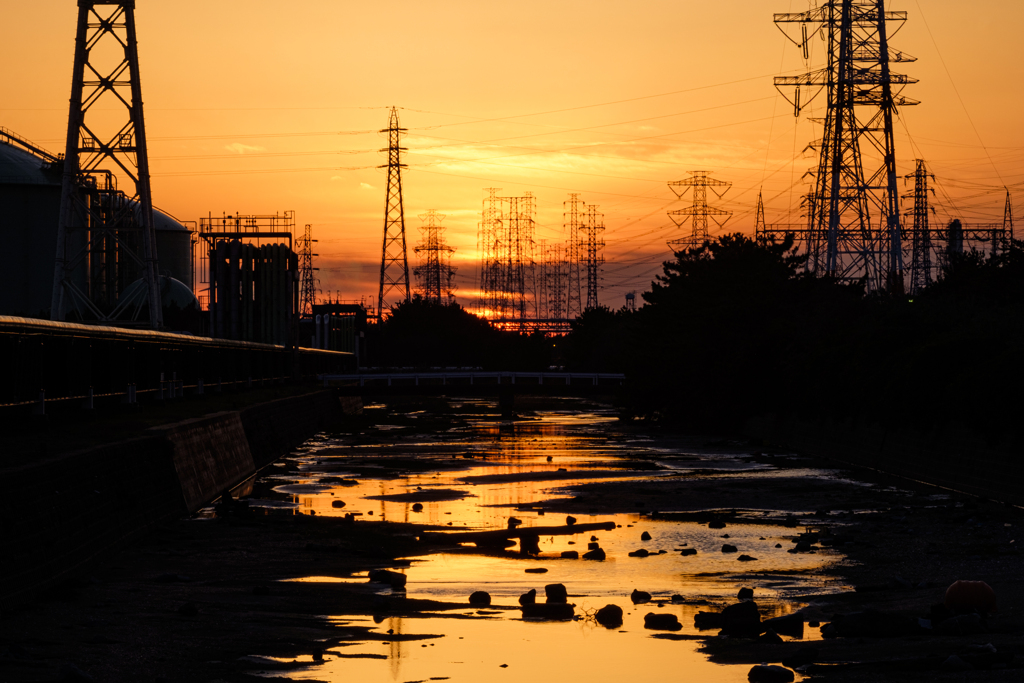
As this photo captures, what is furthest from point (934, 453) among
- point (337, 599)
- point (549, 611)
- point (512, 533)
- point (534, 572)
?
point (337, 599)

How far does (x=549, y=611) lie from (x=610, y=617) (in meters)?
1.01

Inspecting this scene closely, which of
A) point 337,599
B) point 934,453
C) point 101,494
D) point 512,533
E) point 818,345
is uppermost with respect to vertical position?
point 818,345

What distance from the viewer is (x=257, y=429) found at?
48875 millimetres

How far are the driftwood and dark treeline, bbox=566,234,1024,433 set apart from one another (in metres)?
12.5

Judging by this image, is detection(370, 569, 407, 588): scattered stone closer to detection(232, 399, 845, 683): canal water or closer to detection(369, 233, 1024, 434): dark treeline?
detection(232, 399, 845, 683): canal water

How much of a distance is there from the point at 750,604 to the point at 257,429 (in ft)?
114

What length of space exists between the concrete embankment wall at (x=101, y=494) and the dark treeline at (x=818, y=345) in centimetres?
2157

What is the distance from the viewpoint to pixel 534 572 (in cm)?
2159

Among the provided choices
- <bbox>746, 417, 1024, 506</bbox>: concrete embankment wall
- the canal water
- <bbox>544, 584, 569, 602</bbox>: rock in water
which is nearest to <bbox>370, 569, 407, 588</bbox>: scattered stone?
the canal water

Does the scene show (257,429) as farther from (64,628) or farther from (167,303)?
(167,303)

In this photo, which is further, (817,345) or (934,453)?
(817,345)

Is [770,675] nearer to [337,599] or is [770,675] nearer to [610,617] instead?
[610,617]

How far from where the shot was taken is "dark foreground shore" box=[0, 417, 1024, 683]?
45.2 feet

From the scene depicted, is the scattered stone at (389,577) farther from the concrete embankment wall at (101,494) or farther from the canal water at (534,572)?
the concrete embankment wall at (101,494)
